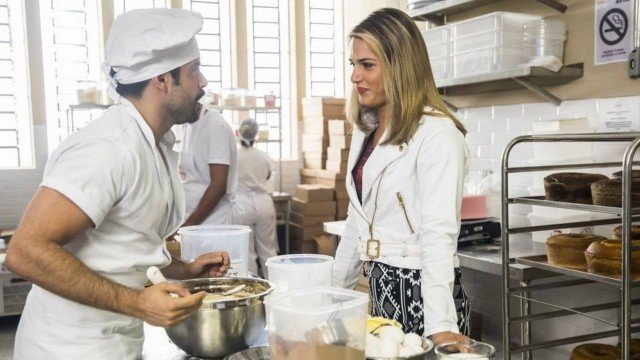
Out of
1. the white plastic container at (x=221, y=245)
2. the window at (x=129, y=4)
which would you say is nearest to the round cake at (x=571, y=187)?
the white plastic container at (x=221, y=245)

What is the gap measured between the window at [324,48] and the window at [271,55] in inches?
13.2

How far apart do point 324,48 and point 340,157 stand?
6.77ft

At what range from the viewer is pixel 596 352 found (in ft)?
8.58

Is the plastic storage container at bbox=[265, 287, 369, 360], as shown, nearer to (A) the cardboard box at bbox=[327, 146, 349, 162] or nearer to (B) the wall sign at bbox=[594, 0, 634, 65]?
(B) the wall sign at bbox=[594, 0, 634, 65]

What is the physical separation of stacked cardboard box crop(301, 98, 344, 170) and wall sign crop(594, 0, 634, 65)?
4505mm

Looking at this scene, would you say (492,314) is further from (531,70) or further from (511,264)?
(531,70)

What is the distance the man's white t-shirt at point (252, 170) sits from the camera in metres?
6.25

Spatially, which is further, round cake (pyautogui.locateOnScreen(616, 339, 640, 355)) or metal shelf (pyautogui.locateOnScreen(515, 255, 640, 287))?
round cake (pyautogui.locateOnScreen(616, 339, 640, 355))

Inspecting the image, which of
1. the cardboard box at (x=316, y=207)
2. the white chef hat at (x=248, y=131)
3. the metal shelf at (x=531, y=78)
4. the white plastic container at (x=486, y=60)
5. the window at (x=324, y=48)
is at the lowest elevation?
the cardboard box at (x=316, y=207)

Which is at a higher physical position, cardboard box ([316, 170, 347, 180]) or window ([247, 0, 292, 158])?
window ([247, 0, 292, 158])

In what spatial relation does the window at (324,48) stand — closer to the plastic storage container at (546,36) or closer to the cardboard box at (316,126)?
the cardboard box at (316,126)

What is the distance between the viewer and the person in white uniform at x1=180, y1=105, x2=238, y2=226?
3307mm

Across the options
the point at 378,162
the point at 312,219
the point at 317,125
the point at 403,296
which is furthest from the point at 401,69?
the point at 317,125

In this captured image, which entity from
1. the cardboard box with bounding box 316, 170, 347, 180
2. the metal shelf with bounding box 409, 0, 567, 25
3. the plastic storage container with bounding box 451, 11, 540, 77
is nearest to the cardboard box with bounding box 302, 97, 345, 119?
the cardboard box with bounding box 316, 170, 347, 180
